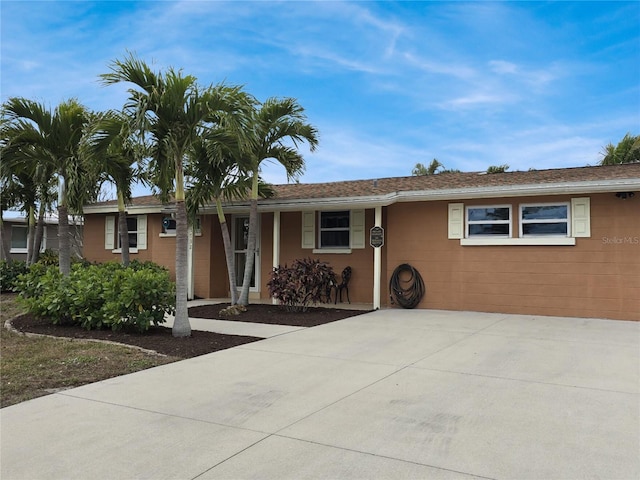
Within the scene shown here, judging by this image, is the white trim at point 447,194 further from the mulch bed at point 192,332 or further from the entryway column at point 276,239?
the mulch bed at point 192,332

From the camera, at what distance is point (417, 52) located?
12258 millimetres

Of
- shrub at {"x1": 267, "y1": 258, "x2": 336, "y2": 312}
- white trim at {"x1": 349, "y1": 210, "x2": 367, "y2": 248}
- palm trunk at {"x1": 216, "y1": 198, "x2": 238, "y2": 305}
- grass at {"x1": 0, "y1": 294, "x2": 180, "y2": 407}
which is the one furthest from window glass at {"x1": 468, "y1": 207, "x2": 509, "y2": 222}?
grass at {"x1": 0, "y1": 294, "x2": 180, "y2": 407}

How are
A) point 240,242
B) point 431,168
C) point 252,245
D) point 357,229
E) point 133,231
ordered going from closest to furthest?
point 252,245 → point 357,229 → point 240,242 → point 133,231 → point 431,168

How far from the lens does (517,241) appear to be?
34.0ft

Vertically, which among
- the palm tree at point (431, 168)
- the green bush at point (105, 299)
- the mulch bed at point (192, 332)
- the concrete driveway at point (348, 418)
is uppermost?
the palm tree at point (431, 168)

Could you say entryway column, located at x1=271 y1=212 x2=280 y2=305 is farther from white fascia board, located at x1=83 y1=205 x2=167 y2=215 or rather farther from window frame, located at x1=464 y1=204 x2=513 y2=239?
window frame, located at x1=464 y1=204 x2=513 y2=239

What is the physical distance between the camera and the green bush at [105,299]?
7781 millimetres

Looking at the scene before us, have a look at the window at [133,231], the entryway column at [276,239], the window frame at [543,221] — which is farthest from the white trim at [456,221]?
the window at [133,231]

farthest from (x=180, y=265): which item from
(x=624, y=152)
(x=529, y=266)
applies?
(x=624, y=152)

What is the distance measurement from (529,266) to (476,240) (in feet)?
4.01

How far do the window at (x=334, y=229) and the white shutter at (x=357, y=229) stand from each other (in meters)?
0.19

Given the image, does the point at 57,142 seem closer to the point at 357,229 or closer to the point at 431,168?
the point at 357,229

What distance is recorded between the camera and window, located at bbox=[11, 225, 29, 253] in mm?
23438

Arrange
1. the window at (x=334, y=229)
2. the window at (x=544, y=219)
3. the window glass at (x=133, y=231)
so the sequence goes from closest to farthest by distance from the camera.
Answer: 1. the window at (x=544, y=219)
2. the window at (x=334, y=229)
3. the window glass at (x=133, y=231)
